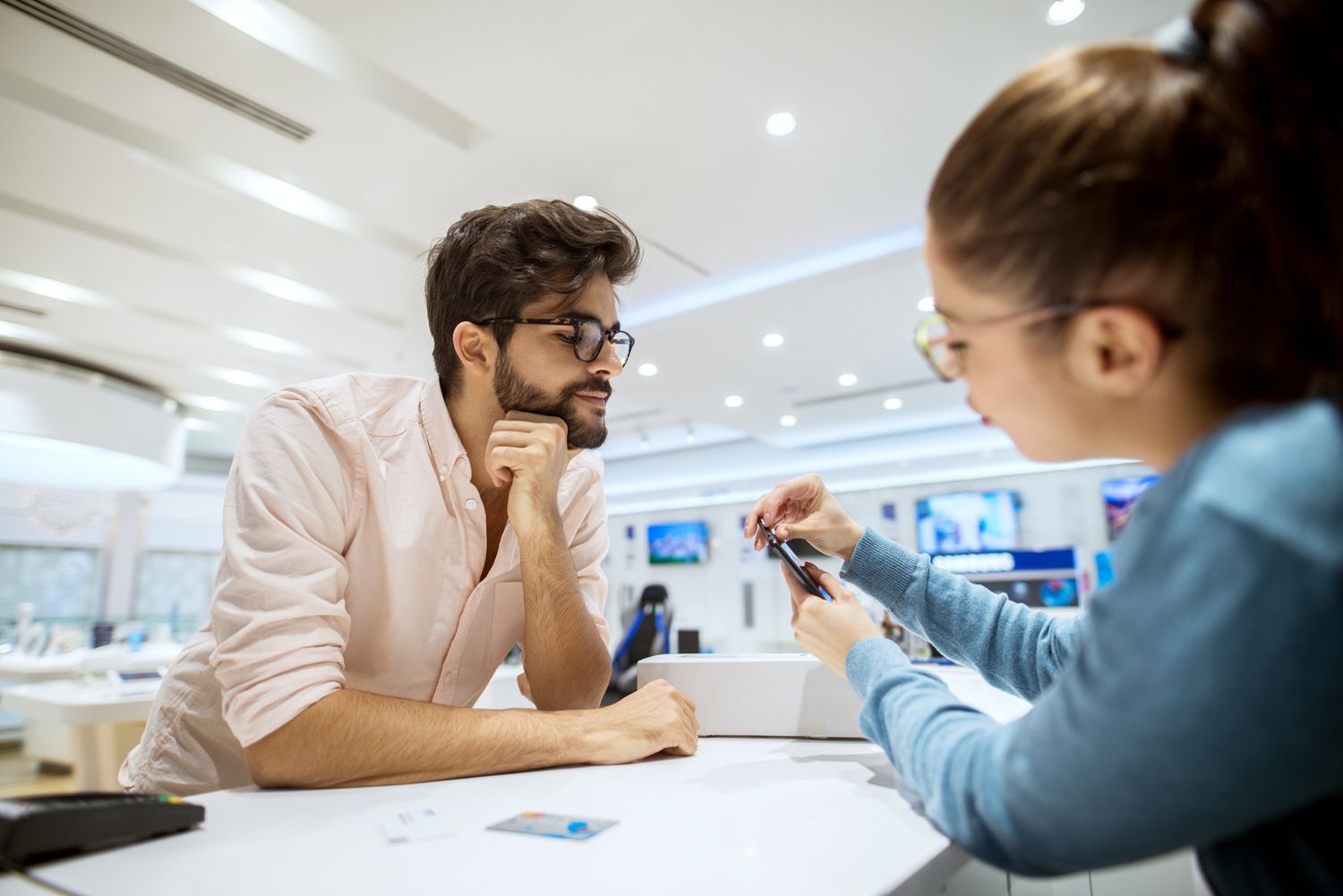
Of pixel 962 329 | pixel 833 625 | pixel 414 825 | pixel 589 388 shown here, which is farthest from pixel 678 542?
pixel 962 329

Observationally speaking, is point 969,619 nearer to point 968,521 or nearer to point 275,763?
point 275,763

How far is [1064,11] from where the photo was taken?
2.87 meters

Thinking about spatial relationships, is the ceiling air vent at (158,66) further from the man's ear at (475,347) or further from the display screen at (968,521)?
the display screen at (968,521)

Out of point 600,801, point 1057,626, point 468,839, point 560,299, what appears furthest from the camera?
point 560,299

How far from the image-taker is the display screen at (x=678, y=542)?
1208cm

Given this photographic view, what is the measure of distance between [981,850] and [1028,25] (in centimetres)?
335

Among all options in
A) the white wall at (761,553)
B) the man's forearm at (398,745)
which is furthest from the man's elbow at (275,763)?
the white wall at (761,553)

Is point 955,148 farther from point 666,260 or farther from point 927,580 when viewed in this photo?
point 666,260

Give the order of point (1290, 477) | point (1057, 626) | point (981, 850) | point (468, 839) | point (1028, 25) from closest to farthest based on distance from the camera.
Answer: point (1290, 477) < point (981, 850) < point (468, 839) < point (1057, 626) < point (1028, 25)

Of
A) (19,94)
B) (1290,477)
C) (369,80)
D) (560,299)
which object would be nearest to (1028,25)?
(560,299)

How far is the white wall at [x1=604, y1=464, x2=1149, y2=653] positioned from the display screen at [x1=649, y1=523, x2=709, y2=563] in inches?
4.5

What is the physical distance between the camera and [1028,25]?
9.68 ft

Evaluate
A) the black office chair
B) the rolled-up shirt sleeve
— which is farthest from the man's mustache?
the black office chair

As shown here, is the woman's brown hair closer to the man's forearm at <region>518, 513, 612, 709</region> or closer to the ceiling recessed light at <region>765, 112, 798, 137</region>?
the man's forearm at <region>518, 513, 612, 709</region>
